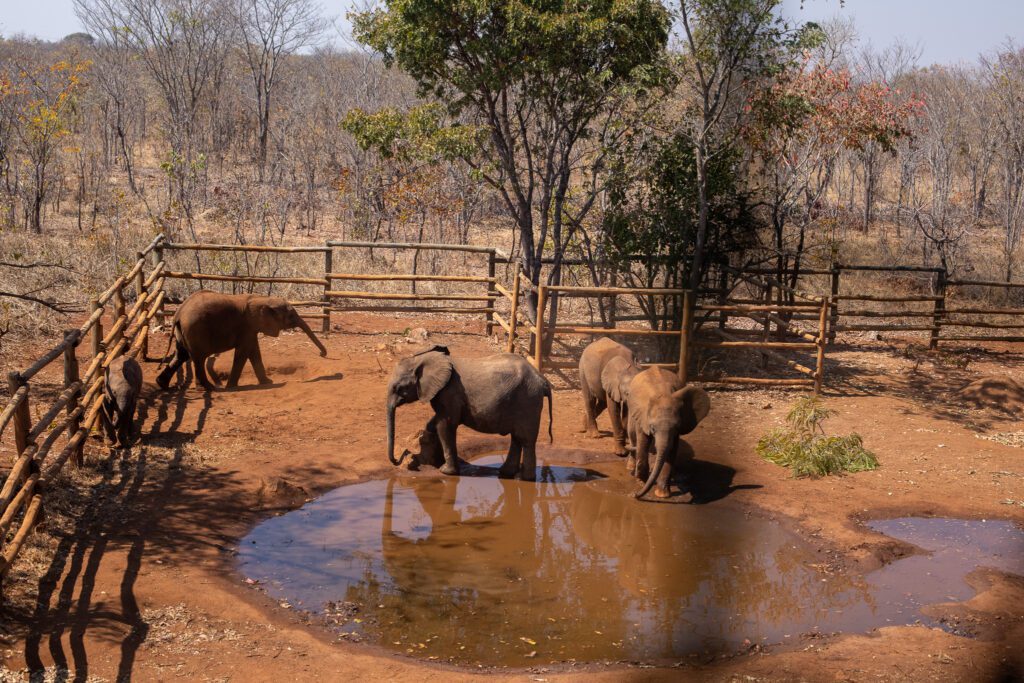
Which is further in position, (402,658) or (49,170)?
(49,170)

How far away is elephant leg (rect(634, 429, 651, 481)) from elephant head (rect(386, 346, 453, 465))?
6.20 feet

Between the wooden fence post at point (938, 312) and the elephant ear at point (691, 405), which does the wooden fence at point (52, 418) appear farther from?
the wooden fence post at point (938, 312)

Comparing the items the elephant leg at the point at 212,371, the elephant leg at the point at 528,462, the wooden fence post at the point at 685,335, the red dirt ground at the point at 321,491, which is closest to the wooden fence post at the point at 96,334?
the red dirt ground at the point at 321,491

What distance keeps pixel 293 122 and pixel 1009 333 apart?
20.3m

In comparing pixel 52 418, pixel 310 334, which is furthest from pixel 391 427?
pixel 310 334

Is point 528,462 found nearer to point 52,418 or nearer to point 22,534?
point 52,418

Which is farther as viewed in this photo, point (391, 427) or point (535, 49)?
point (535, 49)

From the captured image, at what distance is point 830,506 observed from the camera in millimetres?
8820

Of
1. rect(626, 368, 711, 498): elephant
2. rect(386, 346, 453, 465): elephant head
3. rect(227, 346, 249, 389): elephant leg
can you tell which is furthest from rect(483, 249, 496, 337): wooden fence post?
rect(626, 368, 711, 498): elephant

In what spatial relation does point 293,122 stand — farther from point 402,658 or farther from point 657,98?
point 402,658

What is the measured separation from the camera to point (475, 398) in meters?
9.23

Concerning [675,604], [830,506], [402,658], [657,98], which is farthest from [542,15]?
[402,658]

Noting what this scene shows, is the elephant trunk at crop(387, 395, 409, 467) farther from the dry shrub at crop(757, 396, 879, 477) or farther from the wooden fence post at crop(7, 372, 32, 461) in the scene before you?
the dry shrub at crop(757, 396, 879, 477)

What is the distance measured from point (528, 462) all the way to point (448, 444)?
0.79 metres
